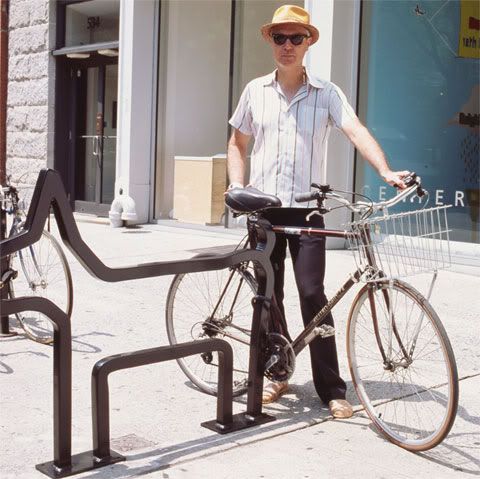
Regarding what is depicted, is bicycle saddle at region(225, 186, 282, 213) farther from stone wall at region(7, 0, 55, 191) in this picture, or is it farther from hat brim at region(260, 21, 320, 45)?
stone wall at region(7, 0, 55, 191)

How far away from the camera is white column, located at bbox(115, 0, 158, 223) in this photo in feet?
39.0

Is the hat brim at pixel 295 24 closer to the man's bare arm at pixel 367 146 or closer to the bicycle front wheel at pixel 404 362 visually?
the man's bare arm at pixel 367 146

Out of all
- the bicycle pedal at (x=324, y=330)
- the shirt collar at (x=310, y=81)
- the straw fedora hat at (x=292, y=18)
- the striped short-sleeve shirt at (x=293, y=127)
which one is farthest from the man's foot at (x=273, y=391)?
the straw fedora hat at (x=292, y=18)

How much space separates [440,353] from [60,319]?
1569mm

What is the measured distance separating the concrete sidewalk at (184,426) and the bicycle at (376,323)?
14cm

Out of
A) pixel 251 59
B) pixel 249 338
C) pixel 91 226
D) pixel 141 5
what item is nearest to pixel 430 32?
pixel 251 59

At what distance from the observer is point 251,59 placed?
36.6 feet

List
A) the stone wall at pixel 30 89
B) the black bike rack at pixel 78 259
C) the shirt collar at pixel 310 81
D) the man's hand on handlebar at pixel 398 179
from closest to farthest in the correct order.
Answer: the black bike rack at pixel 78 259
the man's hand on handlebar at pixel 398 179
the shirt collar at pixel 310 81
the stone wall at pixel 30 89

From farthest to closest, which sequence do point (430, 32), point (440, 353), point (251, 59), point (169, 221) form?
1. point (169, 221)
2. point (251, 59)
3. point (430, 32)
4. point (440, 353)

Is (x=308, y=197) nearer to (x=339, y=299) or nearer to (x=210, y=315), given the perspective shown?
(x=339, y=299)

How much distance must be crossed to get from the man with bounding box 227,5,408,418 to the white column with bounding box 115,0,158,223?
25.1ft

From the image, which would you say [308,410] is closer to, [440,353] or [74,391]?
[440,353]

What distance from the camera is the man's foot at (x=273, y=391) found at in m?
4.30

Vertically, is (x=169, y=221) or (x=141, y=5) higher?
A: (x=141, y=5)
